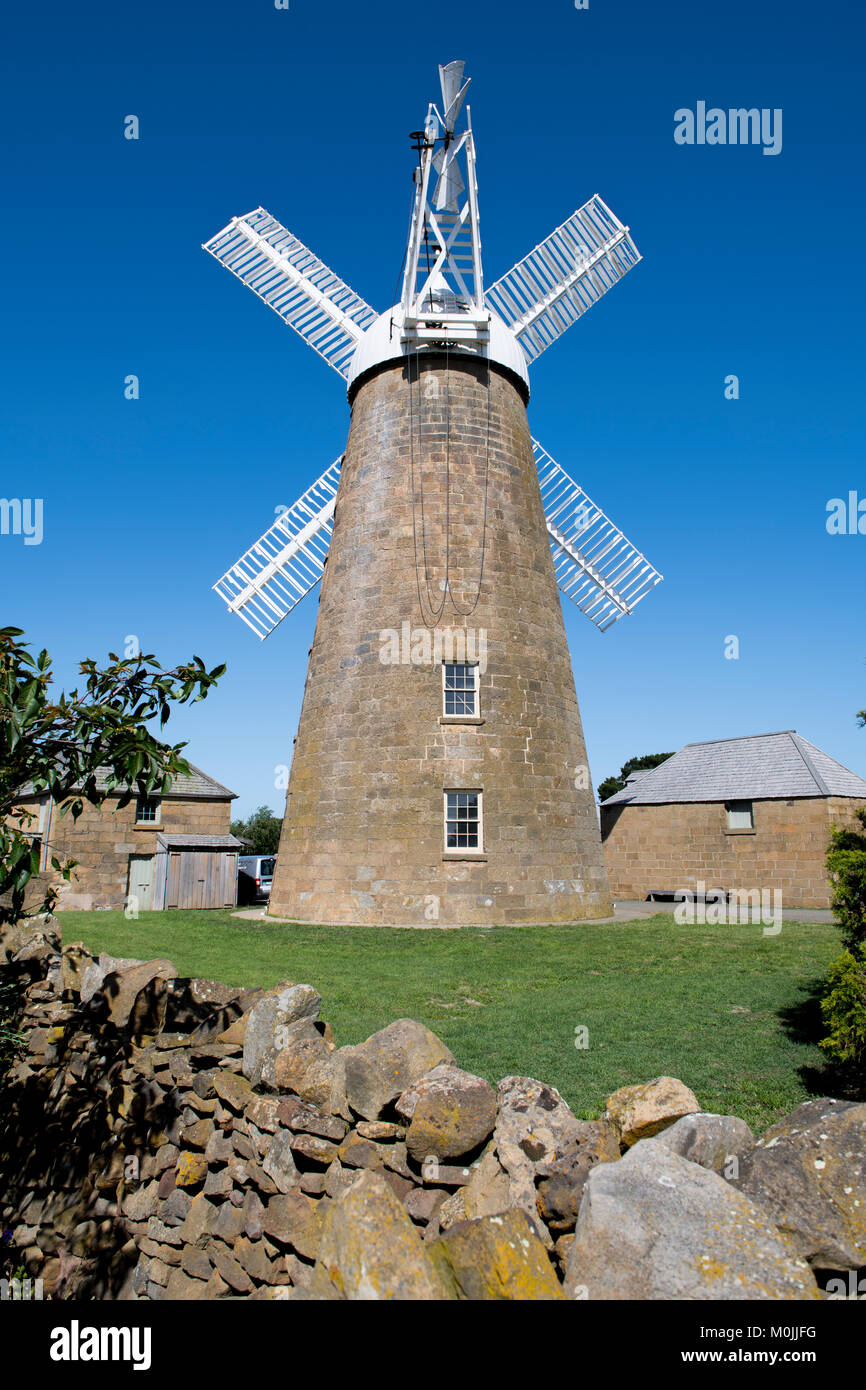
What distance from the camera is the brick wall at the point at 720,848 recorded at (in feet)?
79.3

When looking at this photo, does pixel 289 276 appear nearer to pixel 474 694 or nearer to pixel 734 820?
pixel 474 694

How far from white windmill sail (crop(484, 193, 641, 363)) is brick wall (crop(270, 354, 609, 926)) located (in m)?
3.57

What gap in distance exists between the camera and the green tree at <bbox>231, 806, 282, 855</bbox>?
89438 millimetres

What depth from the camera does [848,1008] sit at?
613cm

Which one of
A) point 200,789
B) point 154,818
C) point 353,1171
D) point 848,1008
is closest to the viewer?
point 353,1171

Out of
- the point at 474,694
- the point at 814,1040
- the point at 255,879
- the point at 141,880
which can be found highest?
the point at 474,694

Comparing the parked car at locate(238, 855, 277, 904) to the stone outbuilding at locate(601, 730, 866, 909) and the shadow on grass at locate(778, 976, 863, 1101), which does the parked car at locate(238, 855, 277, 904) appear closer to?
the stone outbuilding at locate(601, 730, 866, 909)

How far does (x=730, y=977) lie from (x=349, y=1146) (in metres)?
7.54

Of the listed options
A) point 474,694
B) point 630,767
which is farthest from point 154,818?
point 630,767

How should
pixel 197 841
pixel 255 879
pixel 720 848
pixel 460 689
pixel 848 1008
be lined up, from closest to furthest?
pixel 848 1008 → pixel 460 689 → pixel 720 848 → pixel 197 841 → pixel 255 879

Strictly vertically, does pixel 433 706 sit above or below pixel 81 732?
above

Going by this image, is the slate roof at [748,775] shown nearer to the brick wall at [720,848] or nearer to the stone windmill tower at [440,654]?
the brick wall at [720,848]

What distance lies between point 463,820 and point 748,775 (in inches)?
527

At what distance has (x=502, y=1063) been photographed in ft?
22.4
